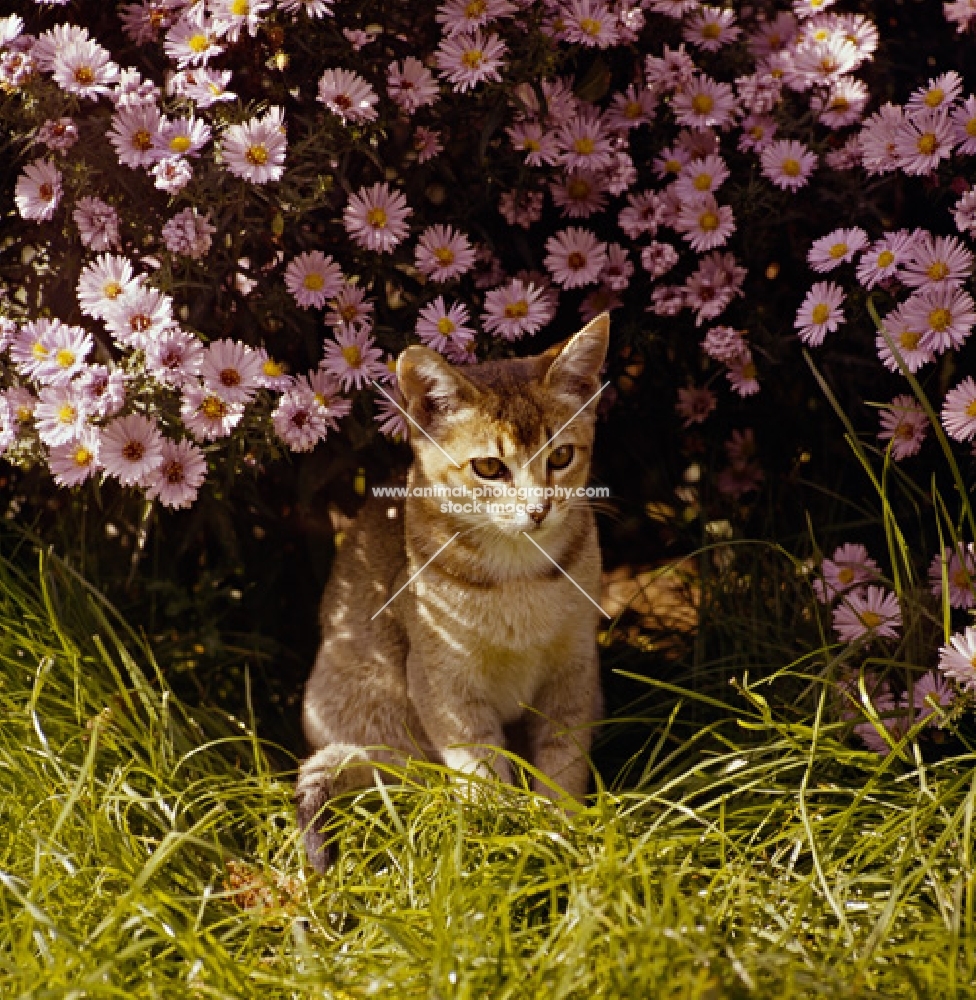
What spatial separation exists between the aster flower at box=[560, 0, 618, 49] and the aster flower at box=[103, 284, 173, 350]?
1.05 m

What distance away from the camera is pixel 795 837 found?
2.19m

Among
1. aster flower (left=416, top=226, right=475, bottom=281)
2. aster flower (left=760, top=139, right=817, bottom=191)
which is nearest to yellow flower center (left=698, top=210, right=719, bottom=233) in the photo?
aster flower (left=760, top=139, right=817, bottom=191)

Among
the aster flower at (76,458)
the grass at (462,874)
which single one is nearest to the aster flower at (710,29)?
the grass at (462,874)

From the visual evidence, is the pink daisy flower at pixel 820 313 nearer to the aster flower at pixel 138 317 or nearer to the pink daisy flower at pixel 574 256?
the pink daisy flower at pixel 574 256

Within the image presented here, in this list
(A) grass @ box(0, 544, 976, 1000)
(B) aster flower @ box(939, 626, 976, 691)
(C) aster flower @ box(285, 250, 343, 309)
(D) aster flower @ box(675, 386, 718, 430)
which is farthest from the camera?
(D) aster flower @ box(675, 386, 718, 430)

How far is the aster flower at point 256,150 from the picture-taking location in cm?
245

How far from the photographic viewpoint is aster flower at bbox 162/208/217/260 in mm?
2480

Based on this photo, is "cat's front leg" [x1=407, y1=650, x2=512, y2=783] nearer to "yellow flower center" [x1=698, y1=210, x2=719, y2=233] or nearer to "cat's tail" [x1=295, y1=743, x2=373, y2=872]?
"cat's tail" [x1=295, y1=743, x2=373, y2=872]

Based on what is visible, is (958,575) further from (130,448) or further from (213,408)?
(130,448)

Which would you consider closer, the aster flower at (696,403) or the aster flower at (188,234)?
the aster flower at (188,234)

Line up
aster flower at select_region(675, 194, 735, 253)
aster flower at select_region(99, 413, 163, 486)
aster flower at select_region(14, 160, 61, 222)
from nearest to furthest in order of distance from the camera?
aster flower at select_region(99, 413, 163, 486), aster flower at select_region(14, 160, 61, 222), aster flower at select_region(675, 194, 735, 253)

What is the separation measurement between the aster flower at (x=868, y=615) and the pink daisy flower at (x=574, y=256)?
92cm

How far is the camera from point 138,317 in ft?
8.04

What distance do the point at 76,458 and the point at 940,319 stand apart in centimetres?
176
